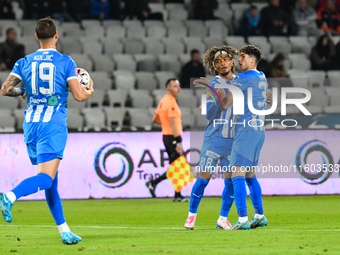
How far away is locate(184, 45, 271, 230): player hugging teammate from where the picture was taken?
21.0 ft

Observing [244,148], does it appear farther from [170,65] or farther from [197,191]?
[170,65]

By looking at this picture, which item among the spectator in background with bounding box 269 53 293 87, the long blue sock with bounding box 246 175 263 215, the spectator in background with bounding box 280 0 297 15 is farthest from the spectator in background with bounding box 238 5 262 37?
the long blue sock with bounding box 246 175 263 215

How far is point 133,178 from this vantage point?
11.4m

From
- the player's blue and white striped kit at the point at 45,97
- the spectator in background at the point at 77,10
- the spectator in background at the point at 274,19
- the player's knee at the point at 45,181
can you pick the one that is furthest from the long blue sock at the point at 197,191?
the spectator in background at the point at 77,10

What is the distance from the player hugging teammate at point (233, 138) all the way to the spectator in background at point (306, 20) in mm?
11054

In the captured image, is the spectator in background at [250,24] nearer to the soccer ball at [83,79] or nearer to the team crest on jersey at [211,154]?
the team crest on jersey at [211,154]

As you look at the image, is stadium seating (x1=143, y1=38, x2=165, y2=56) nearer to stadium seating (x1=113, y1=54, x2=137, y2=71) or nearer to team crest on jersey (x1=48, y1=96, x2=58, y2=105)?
stadium seating (x1=113, y1=54, x2=137, y2=71)

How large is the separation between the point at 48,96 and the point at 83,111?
757 centimetres

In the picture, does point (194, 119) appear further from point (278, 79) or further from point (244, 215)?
point (244, 215)

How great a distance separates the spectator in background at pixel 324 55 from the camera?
15567 millimetres

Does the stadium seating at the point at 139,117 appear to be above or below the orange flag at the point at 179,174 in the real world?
above

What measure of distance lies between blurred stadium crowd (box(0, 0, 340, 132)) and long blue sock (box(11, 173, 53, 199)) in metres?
7.01

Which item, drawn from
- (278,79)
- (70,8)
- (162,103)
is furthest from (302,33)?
(162,103)

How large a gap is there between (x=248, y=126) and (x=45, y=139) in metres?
2.34
